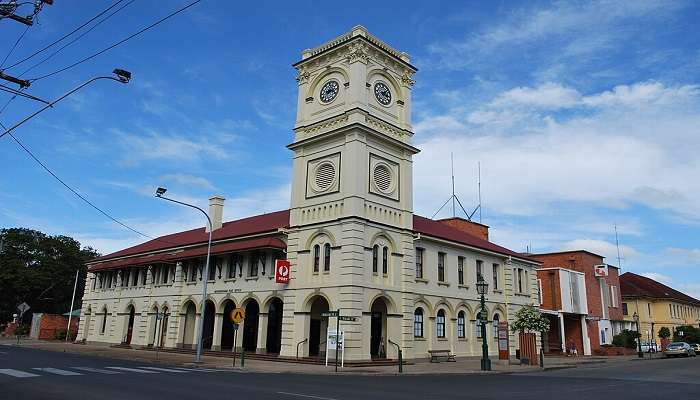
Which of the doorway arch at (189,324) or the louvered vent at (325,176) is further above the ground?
the louvered vent at (325,176)

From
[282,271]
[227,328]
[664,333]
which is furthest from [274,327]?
[664,333]

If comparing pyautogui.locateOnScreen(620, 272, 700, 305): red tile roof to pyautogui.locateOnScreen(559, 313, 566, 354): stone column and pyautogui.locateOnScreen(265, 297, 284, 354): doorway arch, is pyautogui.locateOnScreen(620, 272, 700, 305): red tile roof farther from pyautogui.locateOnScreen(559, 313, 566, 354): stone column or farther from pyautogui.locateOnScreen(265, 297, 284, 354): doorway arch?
pyautogui.locateOnScreen(265, 297, 284, 354): doorway arch

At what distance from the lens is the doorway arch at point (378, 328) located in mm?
29337

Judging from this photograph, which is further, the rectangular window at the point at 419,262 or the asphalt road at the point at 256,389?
the rectangular window at the point at 419,262

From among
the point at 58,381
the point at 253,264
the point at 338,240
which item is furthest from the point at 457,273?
the point at 58,381

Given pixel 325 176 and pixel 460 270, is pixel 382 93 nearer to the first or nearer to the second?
pixel 325 176

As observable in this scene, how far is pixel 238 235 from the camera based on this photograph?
34406 millimetres

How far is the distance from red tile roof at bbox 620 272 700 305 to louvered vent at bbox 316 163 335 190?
182 ft

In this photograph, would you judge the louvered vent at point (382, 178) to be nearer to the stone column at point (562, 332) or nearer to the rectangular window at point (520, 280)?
the rectangular window at point (520, 280)

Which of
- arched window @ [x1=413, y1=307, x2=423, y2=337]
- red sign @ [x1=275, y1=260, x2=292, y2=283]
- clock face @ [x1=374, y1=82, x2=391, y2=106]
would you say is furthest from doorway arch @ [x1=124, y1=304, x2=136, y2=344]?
clock face @ [x1=374, y1=82, x2=391, y2=106]

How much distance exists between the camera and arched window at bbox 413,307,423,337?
3150 cm

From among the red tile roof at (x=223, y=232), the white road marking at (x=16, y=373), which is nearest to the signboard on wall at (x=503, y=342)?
the red tile roof at (x=223, y=232)

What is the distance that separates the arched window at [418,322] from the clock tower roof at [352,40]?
1529 cm

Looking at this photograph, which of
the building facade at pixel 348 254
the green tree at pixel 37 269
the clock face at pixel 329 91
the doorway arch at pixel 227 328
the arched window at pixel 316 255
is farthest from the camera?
the green tree at pixel 37 269
